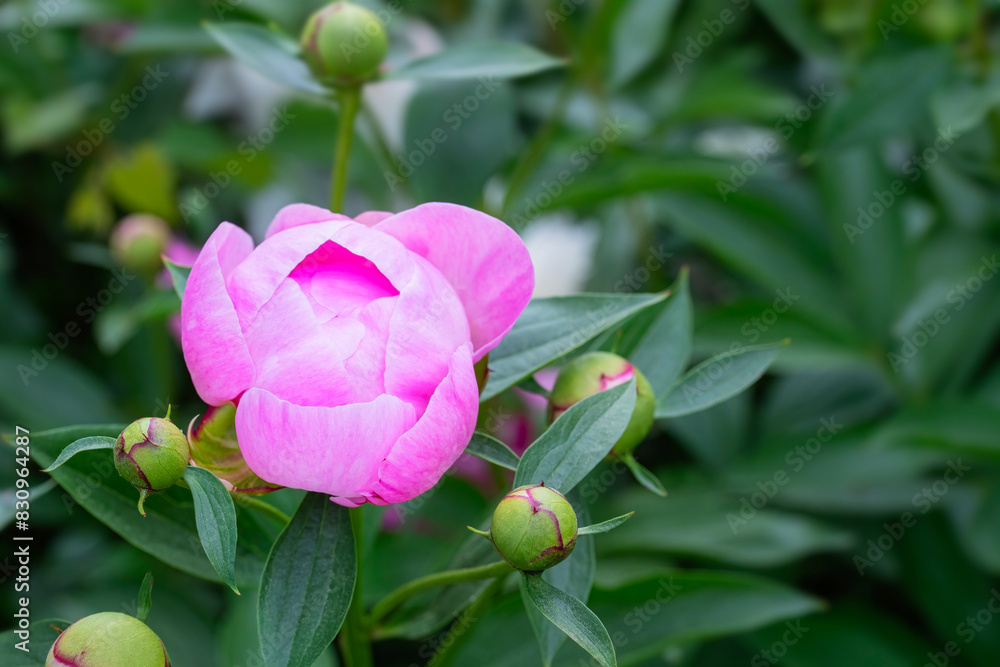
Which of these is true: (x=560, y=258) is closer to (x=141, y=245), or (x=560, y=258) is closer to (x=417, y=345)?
(x=141, y=245)

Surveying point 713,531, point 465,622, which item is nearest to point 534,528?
point 465,622

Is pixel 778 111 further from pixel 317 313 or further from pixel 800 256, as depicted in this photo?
pixel 317 313

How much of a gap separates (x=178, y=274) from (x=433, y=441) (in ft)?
0.76

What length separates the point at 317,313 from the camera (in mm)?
422

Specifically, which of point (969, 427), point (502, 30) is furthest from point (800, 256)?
point (502, 30)

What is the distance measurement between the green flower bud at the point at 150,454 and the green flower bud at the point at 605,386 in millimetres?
211

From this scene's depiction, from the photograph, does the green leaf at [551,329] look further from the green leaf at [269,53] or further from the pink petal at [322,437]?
the green leaf at [269,53]

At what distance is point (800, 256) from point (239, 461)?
0.75 m

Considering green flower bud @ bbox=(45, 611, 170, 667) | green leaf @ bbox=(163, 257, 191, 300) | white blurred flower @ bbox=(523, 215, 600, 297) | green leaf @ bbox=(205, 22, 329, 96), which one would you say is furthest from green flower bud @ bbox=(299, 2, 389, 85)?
white blurred flower @ bbox=(523, 215, 600, 297)

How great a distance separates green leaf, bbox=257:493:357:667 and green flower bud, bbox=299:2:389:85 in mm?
316

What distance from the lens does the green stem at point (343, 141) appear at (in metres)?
0.60

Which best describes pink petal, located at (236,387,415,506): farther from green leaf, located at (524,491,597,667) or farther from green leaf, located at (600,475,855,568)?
green leaf, located at (600,475,855,568)

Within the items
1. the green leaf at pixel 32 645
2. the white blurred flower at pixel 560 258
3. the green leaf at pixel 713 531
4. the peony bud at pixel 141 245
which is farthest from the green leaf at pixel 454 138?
the green leaf at pixel 32 645

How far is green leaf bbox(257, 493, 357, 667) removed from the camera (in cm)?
43
